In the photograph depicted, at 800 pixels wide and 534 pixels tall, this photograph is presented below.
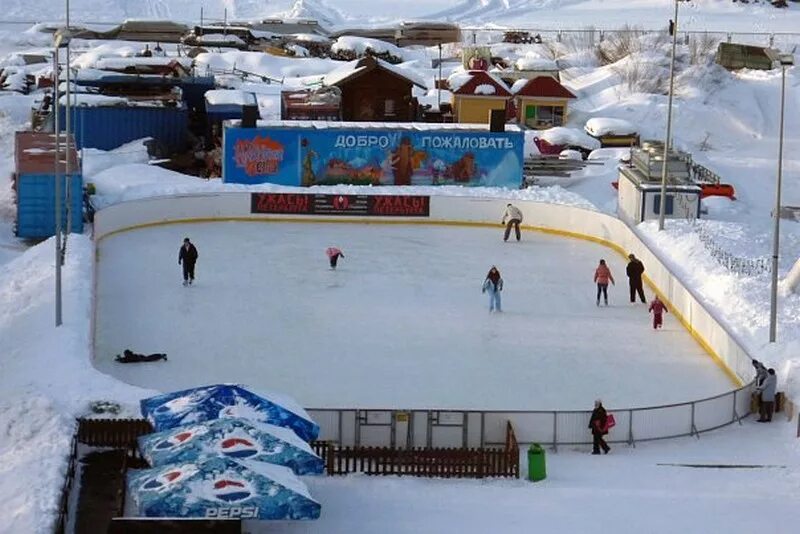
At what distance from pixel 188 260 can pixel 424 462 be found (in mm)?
9956

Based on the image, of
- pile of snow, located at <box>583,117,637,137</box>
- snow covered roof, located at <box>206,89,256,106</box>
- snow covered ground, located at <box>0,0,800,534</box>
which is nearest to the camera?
snow covered ground, located at <box>0,0,800,534</box>

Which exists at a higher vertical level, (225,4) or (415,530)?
(225,4)

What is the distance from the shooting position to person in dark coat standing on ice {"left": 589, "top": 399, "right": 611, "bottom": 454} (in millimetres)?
18141

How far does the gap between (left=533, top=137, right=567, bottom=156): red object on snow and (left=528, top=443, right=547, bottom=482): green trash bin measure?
2696 cm

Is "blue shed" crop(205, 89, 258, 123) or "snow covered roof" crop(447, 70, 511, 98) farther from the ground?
"snow covered roof" crop(447, 70, 511, 98)

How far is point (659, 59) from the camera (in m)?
55.2

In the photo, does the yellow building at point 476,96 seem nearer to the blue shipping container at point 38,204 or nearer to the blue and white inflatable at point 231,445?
the blue shipping container at point 38,204

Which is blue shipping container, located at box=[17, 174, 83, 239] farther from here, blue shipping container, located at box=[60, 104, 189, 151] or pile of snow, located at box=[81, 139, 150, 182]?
blue shipping container, located at box=[60, 104, 189, 151]

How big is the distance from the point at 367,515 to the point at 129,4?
66800mm

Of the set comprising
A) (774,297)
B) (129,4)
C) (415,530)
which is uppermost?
(129,4)

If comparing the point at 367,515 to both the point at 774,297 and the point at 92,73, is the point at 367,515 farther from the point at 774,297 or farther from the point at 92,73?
the point at 92,73

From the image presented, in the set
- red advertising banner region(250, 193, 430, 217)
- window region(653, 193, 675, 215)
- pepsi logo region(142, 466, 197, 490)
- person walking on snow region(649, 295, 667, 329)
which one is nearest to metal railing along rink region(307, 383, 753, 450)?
pepsi logo region(142, 466, 197, 490)

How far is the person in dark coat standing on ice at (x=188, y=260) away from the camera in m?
26.1

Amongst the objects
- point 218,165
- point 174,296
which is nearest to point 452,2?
point 218,165
